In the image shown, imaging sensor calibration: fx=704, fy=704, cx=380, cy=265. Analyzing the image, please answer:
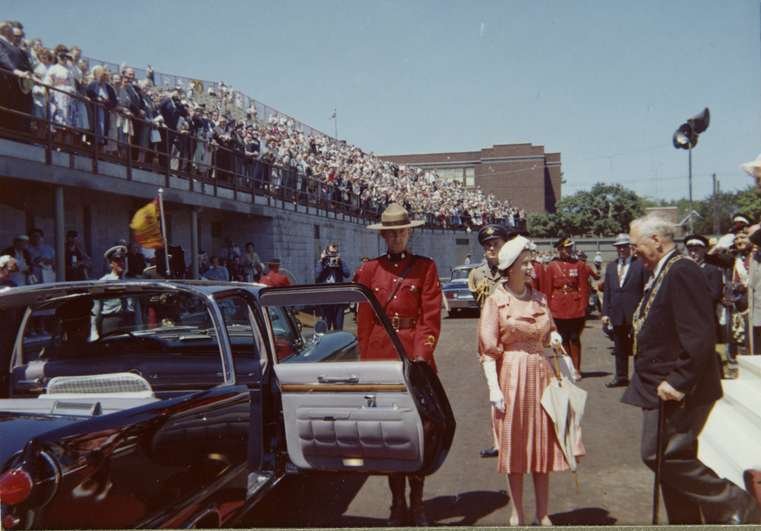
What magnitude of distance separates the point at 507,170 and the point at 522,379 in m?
2.25

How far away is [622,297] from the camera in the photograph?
7277 mm

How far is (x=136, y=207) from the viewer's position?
4746mm

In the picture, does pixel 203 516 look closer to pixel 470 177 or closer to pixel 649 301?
pixel 649 301

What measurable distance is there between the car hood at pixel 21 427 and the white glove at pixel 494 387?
192cm

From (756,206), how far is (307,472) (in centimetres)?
295

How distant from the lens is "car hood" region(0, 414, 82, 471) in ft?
7.18

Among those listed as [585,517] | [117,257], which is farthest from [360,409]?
[117,257]

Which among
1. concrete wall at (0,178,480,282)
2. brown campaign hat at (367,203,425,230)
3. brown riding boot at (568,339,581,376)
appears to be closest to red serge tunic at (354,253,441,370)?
brown campaign hat at (367,203,425,230)

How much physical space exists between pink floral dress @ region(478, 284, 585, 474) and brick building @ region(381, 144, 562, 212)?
126 centimetres

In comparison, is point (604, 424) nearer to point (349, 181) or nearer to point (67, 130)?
point (349, 181)

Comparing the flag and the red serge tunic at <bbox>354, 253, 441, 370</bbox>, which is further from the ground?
the flag

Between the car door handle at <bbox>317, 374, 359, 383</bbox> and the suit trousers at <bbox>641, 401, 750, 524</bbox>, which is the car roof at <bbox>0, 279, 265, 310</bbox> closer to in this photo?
the car door handle at <bbox>317, 374, 359, 383</bbox>

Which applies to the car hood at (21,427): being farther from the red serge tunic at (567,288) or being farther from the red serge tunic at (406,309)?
the red serge tunic at (567,288)

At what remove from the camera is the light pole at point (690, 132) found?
4.01 m
